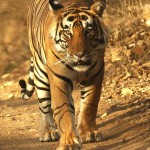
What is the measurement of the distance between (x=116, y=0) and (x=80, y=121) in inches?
164

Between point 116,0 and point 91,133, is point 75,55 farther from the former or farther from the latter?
point 116,0

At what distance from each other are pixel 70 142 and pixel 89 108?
0.66 m

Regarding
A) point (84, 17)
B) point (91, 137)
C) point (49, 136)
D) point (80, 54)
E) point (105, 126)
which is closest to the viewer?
point (80, 54)

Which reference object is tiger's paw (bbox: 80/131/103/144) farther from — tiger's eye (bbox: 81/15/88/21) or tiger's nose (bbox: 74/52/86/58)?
tiger's eye (bbox: 81/15/88/21)

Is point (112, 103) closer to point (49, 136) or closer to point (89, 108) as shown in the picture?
point (49, 136)

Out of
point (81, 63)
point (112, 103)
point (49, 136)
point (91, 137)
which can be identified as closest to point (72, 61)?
point (81, 63)

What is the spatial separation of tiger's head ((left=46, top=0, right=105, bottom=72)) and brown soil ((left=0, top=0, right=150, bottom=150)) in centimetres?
89

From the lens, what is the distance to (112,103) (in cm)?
832

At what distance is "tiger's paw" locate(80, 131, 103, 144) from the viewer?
648 centimetres

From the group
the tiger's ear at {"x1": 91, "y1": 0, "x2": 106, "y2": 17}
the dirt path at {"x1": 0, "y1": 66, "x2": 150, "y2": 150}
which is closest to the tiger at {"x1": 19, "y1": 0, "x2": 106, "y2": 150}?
the tiger's ear at {"x1": 91, "y1": 0, "x2": 106, "y2": 17}

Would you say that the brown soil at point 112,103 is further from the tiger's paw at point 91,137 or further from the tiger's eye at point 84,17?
the tiger's eye at point 84,17

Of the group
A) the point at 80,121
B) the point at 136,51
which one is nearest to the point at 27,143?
the point at 80,121

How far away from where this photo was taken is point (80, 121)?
6.55 metres

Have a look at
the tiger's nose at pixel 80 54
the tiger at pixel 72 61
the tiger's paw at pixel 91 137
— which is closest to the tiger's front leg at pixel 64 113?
the tiger at pixel 72 61
